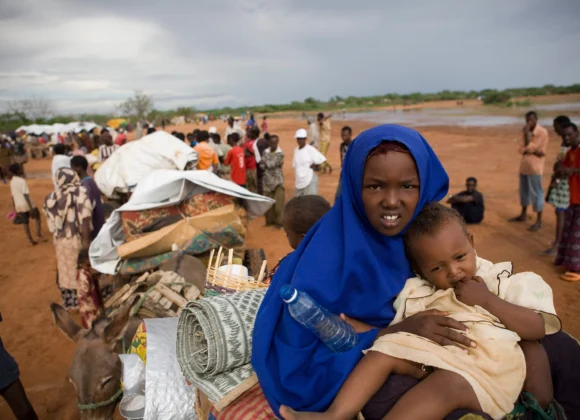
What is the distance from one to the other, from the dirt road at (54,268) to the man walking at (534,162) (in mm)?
614

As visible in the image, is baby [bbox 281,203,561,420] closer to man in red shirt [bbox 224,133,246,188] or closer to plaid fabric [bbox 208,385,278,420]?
plaid fabric [bbox 208,385,278,420]

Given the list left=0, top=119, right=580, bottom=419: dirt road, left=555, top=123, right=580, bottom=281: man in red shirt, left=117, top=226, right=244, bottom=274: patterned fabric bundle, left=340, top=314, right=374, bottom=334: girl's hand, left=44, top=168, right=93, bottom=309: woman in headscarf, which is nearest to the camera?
left=340, top=314, right=374, bottom=334: girl's hand

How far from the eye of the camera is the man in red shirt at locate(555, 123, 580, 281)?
604 centimetres

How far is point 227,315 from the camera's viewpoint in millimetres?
1812

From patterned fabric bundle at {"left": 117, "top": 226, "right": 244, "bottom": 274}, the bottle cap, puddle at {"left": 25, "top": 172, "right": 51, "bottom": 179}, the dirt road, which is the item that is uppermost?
the bottle cap

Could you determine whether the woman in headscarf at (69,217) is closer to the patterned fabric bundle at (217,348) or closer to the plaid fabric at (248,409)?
the patterned fabric bundle at (217,348)

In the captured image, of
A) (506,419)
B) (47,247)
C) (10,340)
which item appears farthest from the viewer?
(47,247)

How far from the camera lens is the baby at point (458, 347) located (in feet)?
4.64

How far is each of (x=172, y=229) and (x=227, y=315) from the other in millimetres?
2605

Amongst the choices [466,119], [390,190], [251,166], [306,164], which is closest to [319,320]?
[390,190]

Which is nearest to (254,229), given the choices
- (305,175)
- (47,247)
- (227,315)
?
(305,175)

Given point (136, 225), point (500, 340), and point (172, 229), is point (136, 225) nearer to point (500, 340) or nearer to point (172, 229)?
point (172, 229)

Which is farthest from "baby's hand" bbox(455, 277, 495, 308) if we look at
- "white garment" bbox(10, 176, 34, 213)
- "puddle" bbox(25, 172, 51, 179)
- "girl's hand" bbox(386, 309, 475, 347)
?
"puddle" bbox(25, 172, 51, 179)

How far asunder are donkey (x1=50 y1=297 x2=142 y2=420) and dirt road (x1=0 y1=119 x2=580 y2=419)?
171cm
